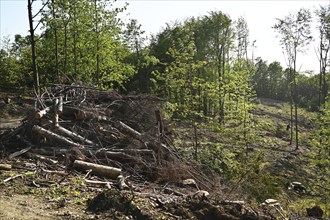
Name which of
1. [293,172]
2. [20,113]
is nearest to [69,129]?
[20,113]

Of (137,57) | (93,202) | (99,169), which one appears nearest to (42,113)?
(99,169)

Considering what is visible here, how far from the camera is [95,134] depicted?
8.55m

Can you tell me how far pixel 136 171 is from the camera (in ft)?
25.5

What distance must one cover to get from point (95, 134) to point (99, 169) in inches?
63.3

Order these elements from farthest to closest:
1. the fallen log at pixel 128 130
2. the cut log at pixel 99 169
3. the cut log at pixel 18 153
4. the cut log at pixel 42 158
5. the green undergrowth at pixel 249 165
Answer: the green undergrowth at pixel 249 165 < the fallen log at pixel 128 130 < the cut log at pixel 18 153 < the cut log at pixel 42 158 < the cut log at pixel 99 169

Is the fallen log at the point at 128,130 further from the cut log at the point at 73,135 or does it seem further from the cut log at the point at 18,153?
the cut log at the point at 18,153

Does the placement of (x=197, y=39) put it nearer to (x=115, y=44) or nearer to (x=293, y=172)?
(x=115, y=44)

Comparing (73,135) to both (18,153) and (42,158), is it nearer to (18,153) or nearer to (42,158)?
(42,158)

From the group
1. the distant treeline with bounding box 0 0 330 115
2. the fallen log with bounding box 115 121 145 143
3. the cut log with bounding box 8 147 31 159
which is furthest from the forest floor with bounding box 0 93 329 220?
the distant treeline with bounding box 0 0 330 115

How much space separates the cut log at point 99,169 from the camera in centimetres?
712

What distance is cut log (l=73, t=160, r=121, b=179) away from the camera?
7.12 m

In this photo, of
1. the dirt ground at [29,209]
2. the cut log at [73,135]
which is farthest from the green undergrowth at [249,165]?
the dirt ground at [29,209]

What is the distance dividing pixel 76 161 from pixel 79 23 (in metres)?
13.3

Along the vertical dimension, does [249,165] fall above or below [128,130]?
below
